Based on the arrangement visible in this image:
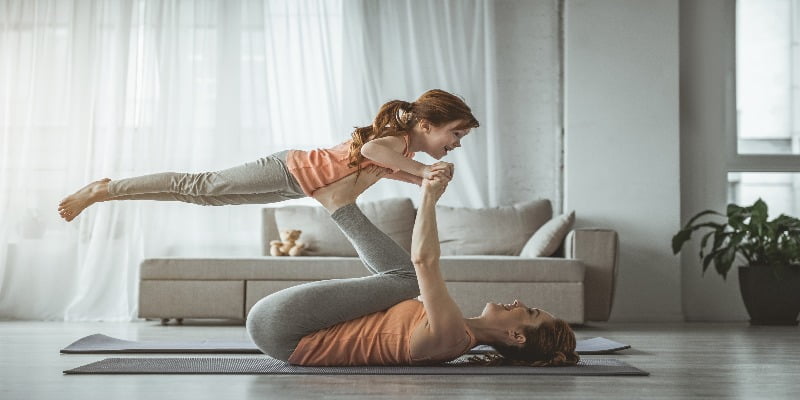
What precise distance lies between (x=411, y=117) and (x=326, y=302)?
2.50 feet

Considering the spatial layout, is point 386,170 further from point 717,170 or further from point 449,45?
point 717,170

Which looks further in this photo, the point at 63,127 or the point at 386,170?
the point at 63,127

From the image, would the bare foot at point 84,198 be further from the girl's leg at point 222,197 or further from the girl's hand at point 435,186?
the girl's hand at point 435,186

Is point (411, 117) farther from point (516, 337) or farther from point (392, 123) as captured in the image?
point (516, 337)

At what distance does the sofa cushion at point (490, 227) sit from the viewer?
221 inches

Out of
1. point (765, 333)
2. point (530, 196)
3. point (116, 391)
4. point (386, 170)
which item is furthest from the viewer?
point (530, 196)

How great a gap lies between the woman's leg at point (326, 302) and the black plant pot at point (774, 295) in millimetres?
3459

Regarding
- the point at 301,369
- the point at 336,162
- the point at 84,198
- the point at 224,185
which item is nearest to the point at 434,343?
the point at 301,369

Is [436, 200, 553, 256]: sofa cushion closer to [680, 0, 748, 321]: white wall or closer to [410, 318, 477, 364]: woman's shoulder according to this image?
[680, 0, 748, 321]: white wall

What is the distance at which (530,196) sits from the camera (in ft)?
20.2

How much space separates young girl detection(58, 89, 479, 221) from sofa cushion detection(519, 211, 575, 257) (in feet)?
7.31

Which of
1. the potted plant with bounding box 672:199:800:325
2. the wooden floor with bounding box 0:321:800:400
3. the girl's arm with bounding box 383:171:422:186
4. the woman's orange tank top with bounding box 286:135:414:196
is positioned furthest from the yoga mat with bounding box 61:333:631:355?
the potted plant with bounding box 672:199:800:325

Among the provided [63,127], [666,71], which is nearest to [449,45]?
[666,71]

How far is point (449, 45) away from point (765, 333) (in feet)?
8.80
